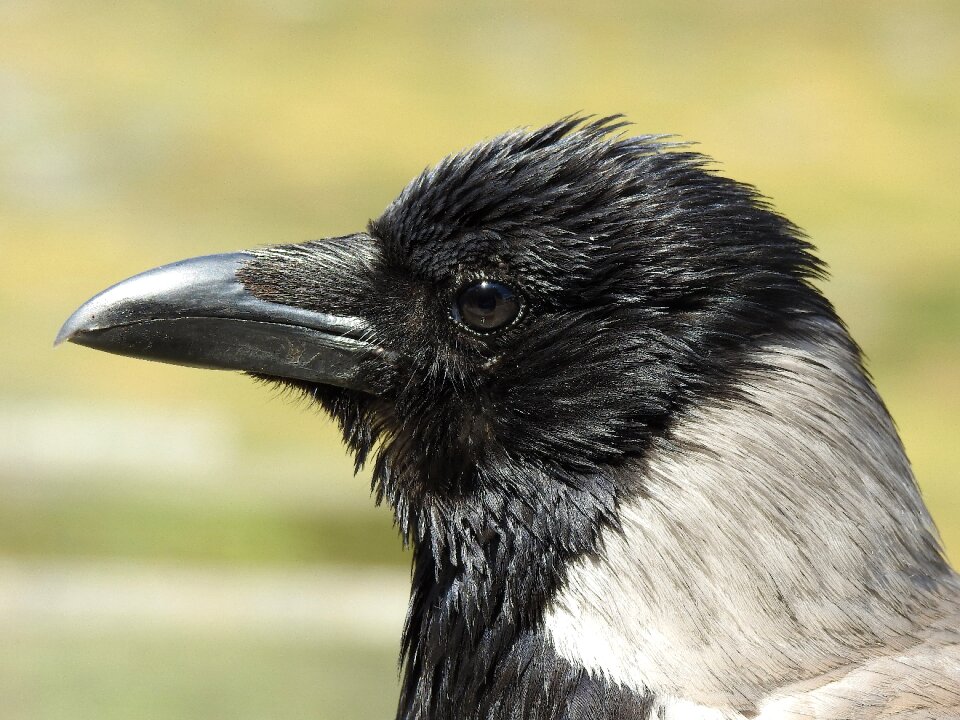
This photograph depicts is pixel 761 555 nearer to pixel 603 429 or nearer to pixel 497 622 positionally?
pixel 603 429

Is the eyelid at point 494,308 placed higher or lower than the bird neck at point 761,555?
higher

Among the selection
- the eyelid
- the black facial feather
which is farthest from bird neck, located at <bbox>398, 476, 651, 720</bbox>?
the eyelid

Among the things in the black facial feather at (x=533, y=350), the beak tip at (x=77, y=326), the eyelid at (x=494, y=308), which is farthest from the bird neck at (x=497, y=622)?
the beak tip at (x=77, y=326)

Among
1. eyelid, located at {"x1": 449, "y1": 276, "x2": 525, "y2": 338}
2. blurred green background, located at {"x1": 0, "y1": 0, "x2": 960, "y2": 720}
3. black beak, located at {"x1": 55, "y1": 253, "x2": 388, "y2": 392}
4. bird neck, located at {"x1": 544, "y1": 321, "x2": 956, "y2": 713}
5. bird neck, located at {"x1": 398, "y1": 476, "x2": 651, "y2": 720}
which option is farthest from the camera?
blurred green background, located at {"x1": 0, "y1": 0, "x2": 960, "y2": 720}

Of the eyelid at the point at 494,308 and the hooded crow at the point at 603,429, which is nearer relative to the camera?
the hooded crow at the point at 603,429

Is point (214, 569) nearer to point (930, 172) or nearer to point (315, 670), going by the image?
point (315, 670)

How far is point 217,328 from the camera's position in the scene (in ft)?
9.79

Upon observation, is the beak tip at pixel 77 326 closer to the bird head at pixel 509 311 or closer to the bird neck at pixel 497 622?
the bird head at pixel 509 311

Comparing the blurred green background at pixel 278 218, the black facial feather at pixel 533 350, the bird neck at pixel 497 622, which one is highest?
the blurred green background at pixel 278 218

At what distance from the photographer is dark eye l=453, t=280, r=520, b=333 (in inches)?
112

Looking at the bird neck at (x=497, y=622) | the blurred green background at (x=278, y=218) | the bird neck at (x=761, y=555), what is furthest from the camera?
the blurred green background at (x=278, y=218)

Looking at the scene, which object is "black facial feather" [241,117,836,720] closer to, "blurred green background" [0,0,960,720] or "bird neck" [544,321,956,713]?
"bird neck" [544,321,956,713]

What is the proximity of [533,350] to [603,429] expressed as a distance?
26 centimetres

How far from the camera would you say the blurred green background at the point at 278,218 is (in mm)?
7641
